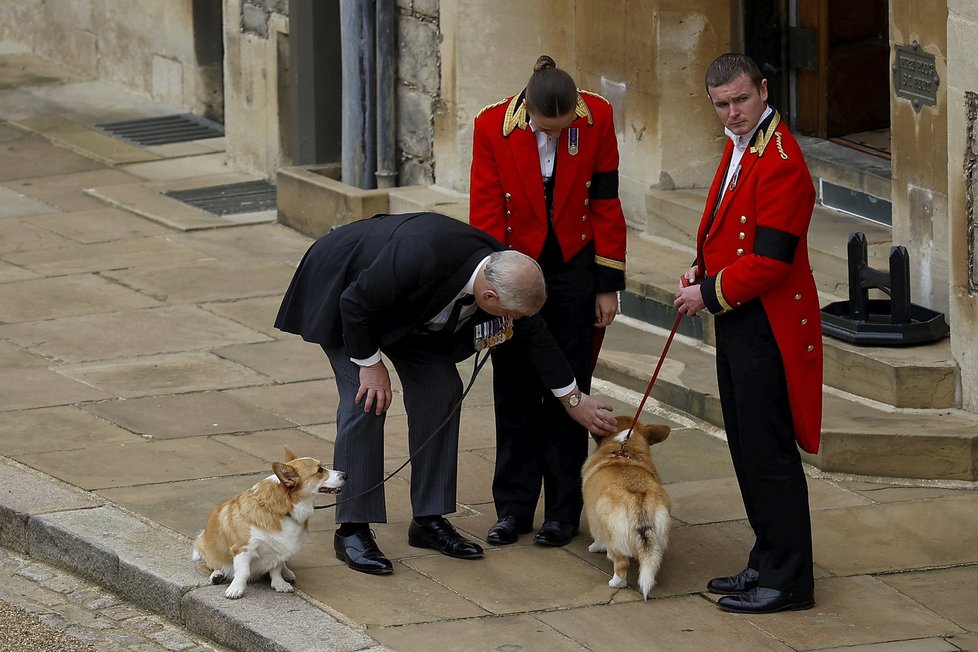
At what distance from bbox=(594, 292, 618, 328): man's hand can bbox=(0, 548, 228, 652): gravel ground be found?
1802 mm

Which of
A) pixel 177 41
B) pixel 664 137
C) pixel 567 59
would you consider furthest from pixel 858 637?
pixel 177 41

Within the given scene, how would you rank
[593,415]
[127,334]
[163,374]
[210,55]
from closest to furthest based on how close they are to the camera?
[593,415]
[163,374]
[127,334]
[210,55]

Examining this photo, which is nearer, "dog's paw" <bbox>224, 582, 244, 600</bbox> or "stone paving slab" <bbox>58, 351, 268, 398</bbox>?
"dog's paw" <bbox>224, 582, 244, 600</bbox>

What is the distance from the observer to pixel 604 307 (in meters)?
6.57

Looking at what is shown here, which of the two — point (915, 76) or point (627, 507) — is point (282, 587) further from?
point (915, 76)

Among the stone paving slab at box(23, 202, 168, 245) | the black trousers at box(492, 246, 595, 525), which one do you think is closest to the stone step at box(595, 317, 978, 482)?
the black trousers at box(492, 246, 595, 525)

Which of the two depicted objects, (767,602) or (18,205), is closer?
(767,602)

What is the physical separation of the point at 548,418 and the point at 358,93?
212 inches

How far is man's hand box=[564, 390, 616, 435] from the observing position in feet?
20.8

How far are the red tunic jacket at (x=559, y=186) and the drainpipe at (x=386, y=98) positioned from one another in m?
5.06

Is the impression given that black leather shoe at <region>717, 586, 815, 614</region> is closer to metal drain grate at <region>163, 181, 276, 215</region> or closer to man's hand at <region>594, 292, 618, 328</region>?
man's hand at <region>594, 292, 618, 328</region>

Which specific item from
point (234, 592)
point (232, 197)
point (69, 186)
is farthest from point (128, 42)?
point (234, 592)

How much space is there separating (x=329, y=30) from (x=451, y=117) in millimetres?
1537

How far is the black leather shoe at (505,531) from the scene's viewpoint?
6.63 metres
